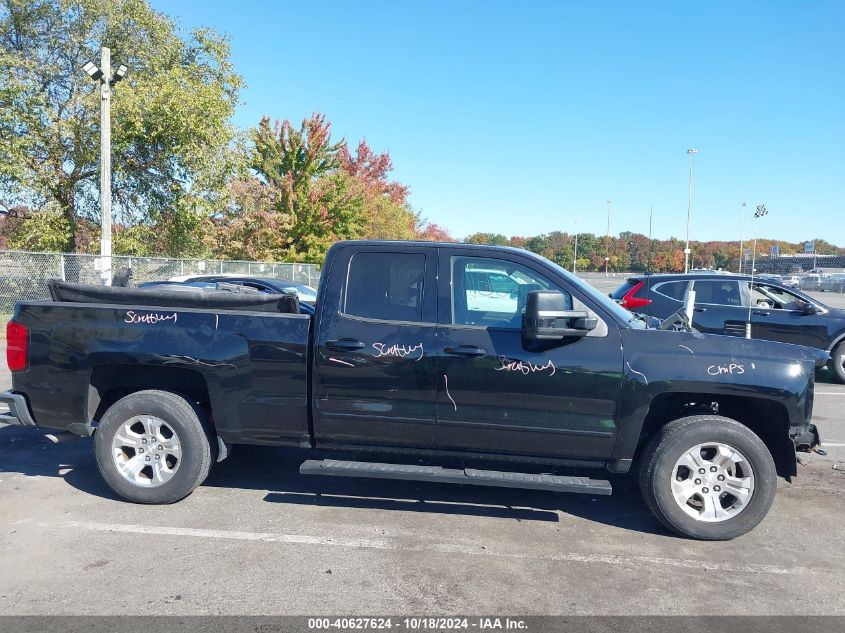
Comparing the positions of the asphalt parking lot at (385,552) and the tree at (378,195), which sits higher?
the tree at (378,195)

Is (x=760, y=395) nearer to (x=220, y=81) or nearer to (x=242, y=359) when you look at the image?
(x=242, y=359)

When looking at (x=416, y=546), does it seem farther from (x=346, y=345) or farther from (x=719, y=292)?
(x=719, y=292)

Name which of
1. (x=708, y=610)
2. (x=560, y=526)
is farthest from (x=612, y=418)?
(x=708, y=610)

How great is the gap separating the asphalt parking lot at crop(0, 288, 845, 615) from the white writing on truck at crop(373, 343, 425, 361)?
1.19 meters

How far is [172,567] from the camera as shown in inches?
145

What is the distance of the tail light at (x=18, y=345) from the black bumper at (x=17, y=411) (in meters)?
0.22

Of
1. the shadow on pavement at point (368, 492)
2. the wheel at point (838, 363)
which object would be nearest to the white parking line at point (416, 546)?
the shadow on pavement at point (368, 492)

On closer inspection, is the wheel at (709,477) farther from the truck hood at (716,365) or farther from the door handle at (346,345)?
the door handle at (346,345)

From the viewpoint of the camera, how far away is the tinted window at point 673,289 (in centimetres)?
994

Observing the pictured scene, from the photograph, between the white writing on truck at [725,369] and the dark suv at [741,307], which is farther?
the dark suv at [741,307]

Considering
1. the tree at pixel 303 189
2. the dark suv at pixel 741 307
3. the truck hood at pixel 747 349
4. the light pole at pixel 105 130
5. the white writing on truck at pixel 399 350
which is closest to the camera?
the truck hood at pixel 747 349

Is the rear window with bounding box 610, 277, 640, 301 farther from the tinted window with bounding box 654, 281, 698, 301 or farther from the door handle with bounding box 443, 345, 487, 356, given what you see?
the door handle with bounding box 443, 345, 487, 356

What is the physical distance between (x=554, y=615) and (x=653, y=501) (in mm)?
1335

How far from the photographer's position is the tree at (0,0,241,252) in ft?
59.3
